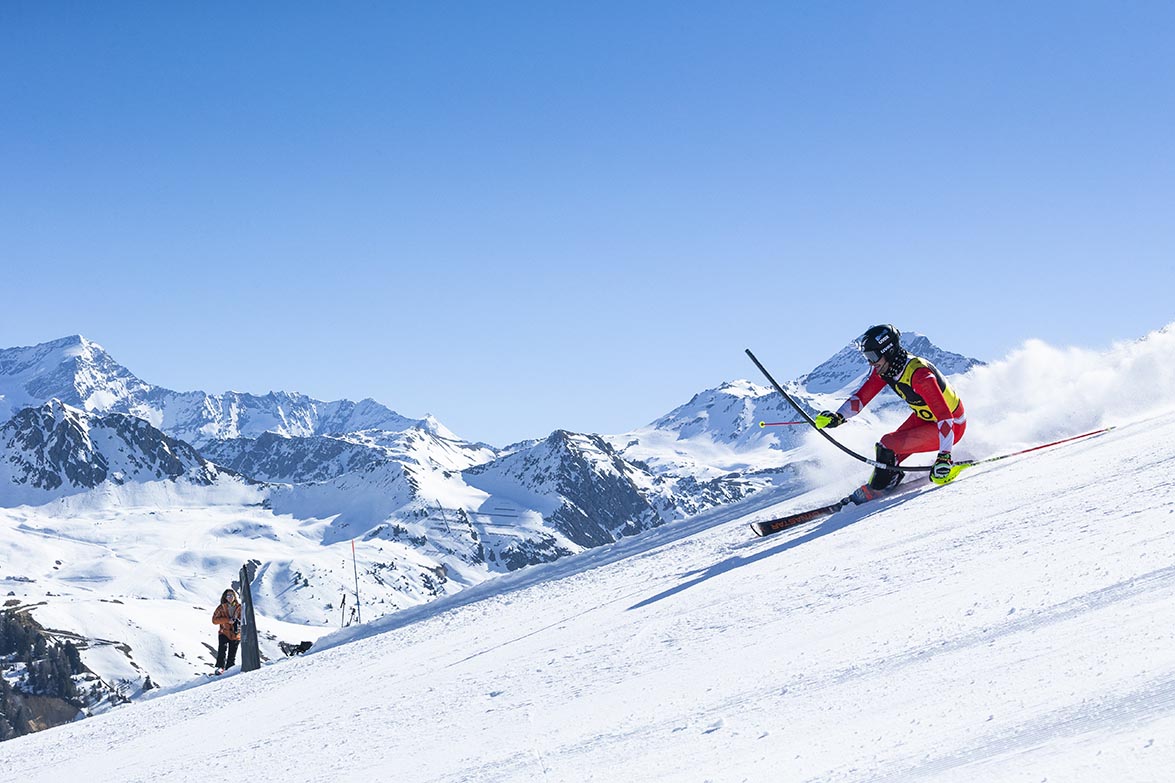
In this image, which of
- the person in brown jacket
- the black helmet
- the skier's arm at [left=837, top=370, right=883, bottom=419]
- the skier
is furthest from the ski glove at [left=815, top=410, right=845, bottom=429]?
the person in brown jacket

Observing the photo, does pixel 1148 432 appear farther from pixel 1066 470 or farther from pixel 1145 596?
pixel 1145 596

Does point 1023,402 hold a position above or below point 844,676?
above

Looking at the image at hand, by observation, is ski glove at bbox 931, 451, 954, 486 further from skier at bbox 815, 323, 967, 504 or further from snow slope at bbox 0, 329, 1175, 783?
snow slope at bbox 0, 329, 1175, 783

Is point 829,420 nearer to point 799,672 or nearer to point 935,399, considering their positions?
point 935,399

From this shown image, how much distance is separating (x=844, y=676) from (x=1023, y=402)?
43.9ft

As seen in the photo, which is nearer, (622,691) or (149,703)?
(622,691)

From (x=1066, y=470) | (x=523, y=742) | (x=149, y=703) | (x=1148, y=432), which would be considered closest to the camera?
(x=523, y=742)

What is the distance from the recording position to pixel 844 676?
518 cm

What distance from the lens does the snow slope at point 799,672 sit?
3.96m

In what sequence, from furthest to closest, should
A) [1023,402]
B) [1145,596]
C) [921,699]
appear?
[1023,402] < [1145,596] < [921,699]

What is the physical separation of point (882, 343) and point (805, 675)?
26.5ft

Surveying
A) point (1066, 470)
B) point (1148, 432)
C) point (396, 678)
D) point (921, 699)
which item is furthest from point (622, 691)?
point (1148, 432)

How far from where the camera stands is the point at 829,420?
1312cm

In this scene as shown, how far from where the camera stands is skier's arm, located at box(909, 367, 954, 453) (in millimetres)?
12641
